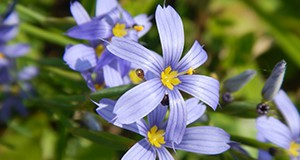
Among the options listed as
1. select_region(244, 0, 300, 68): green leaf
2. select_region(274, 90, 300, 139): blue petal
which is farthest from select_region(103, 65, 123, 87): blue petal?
select_region(244, 0, 300, 68): green leaf

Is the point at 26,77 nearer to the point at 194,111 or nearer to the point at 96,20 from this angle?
the point at 96,20

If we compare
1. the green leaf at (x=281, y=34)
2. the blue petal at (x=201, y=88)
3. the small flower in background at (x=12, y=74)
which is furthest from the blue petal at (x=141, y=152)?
the green leaf at (x=281, y=34)

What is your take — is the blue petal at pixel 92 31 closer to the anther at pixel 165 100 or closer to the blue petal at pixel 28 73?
the anther at pixel 165 100

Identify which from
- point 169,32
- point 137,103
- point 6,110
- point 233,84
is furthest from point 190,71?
point 6,110

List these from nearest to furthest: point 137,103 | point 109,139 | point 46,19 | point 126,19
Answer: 1. point 137,103
2. point 109,139
3. point 126,19
4. point 46,19

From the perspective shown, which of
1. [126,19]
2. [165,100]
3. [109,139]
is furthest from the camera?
[126,19]

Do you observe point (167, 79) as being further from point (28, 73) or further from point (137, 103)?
point (28, 73)

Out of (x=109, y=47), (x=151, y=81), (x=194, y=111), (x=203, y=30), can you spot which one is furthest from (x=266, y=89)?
(x=203, y=30)
